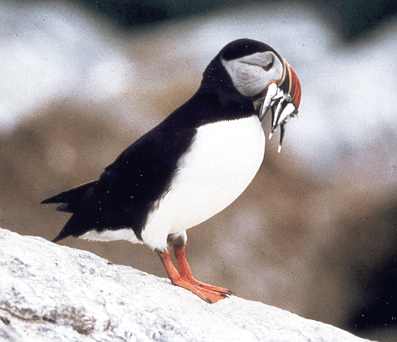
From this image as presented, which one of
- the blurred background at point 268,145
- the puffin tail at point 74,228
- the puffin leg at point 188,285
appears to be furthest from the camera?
the blurred background at point 268,145

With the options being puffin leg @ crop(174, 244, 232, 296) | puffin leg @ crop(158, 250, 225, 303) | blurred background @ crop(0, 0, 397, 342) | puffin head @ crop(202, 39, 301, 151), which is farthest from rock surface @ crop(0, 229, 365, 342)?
blurred background @ crop(0, 0, 397, 342)

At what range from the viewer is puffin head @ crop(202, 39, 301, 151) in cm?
304

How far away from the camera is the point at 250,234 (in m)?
4.33

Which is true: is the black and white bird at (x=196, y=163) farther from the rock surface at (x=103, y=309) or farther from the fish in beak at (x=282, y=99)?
the rock surface at (x=103, y=309)

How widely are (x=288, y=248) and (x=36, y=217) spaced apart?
101 centimetres

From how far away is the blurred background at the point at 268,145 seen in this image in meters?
4.31

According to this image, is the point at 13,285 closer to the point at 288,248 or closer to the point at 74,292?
the point at 74,292

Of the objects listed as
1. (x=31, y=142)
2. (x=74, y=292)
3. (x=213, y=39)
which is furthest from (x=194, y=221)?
(x=213, y=39)

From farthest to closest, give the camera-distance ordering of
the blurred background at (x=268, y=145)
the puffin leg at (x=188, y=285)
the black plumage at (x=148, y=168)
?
1. the blurred background at (x=268, y=145)
2. the black plumage at (x=148, y=168)
3. the puffin leg at (x=188, y=285)

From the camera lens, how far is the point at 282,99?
124 inches

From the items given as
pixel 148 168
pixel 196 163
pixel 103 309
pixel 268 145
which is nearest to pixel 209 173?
pixel 196 163

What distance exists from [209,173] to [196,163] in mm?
46

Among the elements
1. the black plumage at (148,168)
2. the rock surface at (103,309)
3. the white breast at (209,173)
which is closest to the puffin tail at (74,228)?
the black plumage at (148,168)

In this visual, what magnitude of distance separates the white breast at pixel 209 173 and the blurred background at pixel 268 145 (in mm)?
1187
